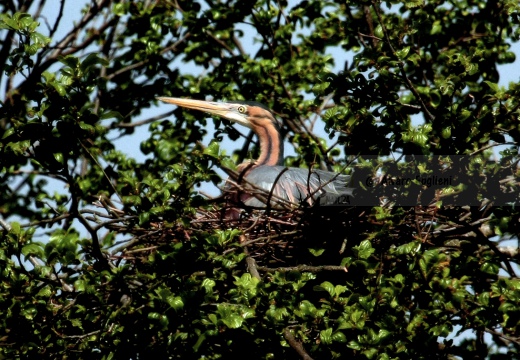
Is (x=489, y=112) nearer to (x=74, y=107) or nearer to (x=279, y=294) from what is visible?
(x=279, y=294)

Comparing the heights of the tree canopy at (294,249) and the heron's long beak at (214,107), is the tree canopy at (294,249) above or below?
below

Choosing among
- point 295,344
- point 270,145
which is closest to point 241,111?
point 270,145

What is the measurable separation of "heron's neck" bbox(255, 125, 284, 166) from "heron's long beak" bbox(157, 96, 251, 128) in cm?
28

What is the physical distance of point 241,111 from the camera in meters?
9.34

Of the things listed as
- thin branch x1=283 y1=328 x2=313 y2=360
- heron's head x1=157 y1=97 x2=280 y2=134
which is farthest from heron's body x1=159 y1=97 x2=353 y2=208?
thin branch x1=283 y1=328 x2=313 y2=360

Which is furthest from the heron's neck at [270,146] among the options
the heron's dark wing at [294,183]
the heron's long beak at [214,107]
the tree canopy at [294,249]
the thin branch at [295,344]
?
the thin branch at [295,344]

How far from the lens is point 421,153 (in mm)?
5191

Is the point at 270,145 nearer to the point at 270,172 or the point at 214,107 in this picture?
the point at 214,107

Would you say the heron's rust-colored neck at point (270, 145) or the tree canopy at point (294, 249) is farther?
the heron's rust-colored neck at point (270, 145)

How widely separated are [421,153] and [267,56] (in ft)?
11.7

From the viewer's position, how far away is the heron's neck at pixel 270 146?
28.9 feet

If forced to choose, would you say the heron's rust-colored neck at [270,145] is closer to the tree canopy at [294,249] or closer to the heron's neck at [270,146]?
the heron's neck at [270,146]

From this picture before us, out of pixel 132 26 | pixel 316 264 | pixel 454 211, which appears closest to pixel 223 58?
pixel 132 26

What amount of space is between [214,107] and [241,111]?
428 millimetres
